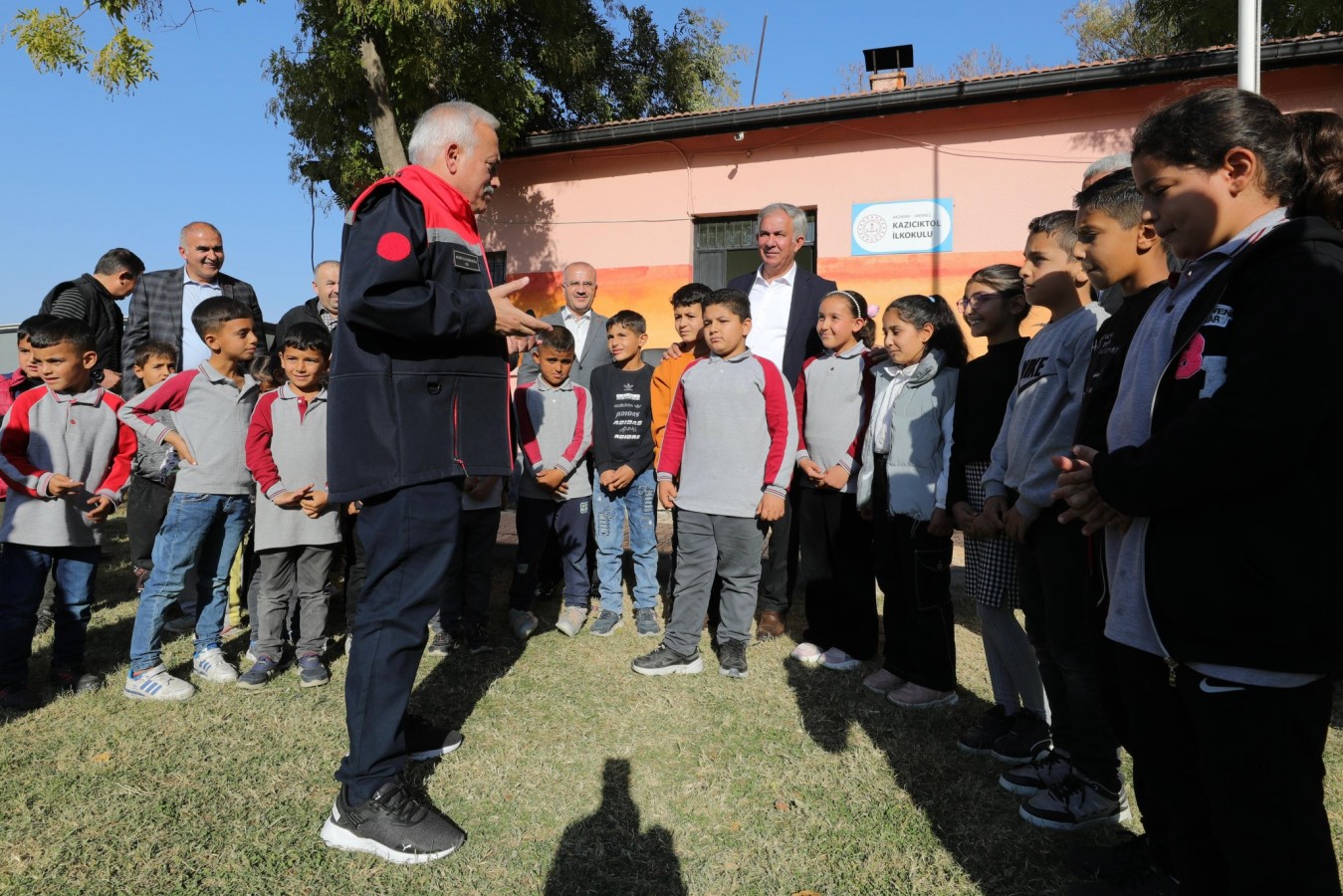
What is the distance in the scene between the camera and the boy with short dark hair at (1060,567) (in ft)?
8.75

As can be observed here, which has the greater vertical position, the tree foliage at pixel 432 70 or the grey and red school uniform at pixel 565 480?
the tree foliage at pixel 432 70

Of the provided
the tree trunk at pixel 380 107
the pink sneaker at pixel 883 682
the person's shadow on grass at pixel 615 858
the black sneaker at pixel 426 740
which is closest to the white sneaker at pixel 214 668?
the black sneaker at pixel 426 740

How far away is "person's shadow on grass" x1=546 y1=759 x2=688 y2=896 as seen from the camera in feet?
7.84

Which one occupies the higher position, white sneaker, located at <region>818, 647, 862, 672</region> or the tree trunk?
→ the tree trunk

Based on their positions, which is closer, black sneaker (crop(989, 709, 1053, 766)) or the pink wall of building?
black sneaker (crop(989, 709, 1053, 766))

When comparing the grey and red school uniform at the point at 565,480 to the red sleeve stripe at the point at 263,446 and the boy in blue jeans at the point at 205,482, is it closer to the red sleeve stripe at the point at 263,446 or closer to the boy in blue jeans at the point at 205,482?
the red sleeve stripe at the point at 263,446

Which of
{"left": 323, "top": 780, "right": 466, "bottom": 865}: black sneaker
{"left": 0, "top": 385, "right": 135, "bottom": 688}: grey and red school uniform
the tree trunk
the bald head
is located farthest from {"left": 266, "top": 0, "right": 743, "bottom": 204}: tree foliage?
{"left": 323, "top": 780, "right": 466, "bottom": 865}: black sneaker

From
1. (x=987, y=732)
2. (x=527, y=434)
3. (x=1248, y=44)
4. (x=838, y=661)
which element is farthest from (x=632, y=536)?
(x=1248, y=44)

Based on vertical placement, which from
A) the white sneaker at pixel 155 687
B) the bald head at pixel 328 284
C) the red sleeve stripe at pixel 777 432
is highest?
the bald head at pixel 328 284

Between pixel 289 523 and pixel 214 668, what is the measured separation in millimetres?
785

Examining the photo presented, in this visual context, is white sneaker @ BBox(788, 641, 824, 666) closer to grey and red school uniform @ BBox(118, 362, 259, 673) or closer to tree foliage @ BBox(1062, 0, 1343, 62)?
grey and red school uniform @ BBox(118, 362, 259, 673)

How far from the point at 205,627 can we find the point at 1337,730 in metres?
5.15

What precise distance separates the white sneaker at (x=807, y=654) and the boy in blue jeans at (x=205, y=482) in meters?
2.84

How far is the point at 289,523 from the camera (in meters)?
4.12
